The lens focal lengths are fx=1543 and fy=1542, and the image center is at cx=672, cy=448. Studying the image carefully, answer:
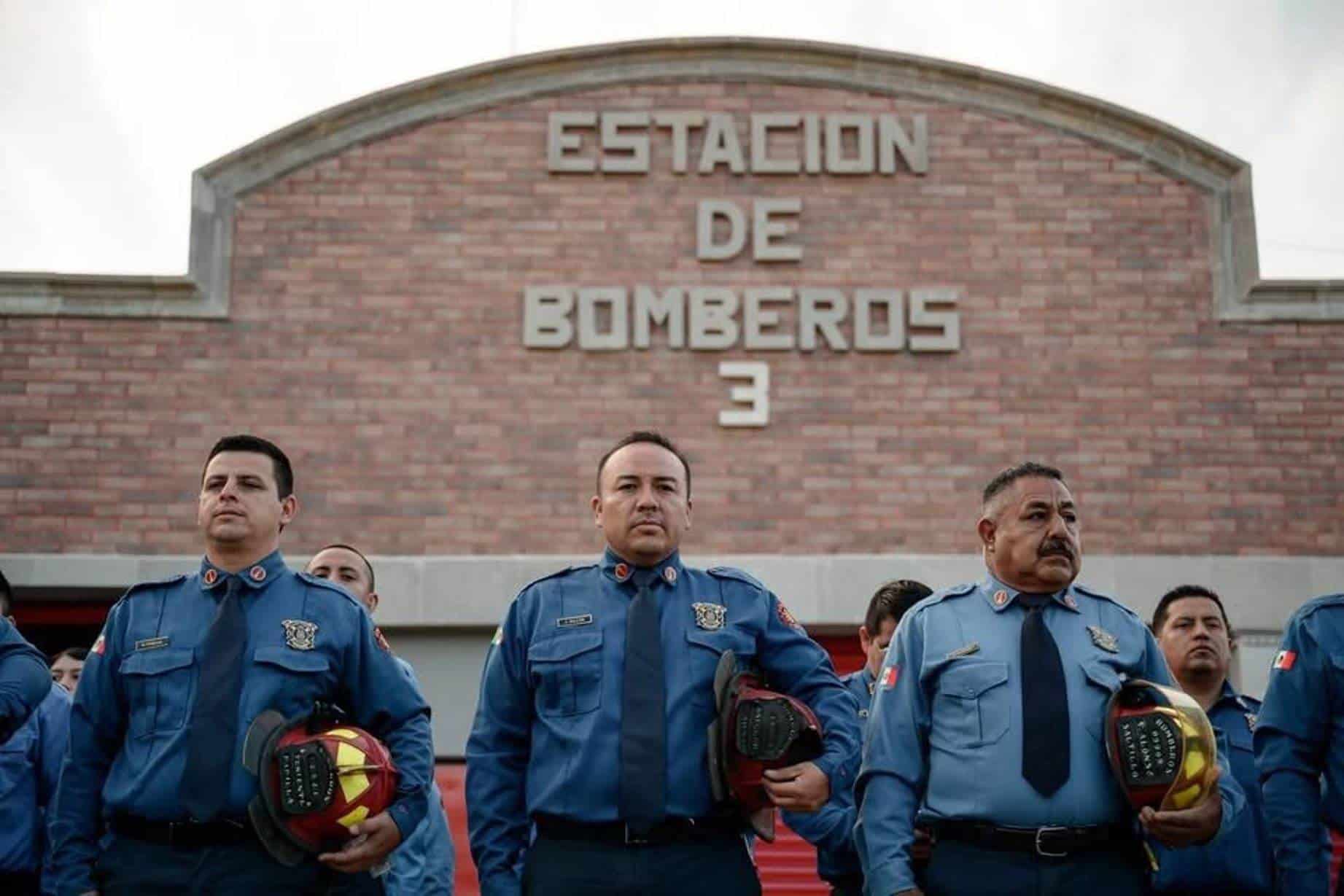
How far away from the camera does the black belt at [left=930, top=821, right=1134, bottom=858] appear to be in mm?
4191

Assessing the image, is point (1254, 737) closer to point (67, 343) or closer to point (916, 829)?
point (916, 829)

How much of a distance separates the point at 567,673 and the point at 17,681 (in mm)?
2090

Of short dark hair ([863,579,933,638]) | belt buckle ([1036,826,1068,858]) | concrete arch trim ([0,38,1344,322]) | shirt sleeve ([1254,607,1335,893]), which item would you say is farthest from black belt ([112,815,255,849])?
concrete arch trim ([0,38,1344,322])

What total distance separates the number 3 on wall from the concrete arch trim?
2189mm

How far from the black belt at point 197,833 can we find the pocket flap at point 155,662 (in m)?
0.44

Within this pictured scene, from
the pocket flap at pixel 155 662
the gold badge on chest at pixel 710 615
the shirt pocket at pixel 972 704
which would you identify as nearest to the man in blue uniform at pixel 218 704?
the pocket flap at pixel 155 662

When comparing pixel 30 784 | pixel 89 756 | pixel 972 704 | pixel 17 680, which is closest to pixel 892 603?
pixel 972 704

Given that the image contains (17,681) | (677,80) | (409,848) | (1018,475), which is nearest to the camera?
(1018,475)

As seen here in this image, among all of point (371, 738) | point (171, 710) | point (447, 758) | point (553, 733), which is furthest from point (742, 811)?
point (447, 758)

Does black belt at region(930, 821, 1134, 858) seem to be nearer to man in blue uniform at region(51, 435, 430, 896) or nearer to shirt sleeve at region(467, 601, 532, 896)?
shirt sleeve at region(467, 601, 532, 896)

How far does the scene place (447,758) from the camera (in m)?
10.4

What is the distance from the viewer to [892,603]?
6602 mm

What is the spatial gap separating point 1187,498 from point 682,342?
3.65m

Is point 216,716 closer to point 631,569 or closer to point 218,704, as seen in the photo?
point 218,704
